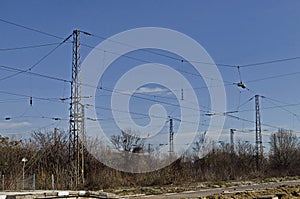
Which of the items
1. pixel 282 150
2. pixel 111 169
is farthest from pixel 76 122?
pixel 282 150

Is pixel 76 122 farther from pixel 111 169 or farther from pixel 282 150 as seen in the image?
pixel 282 150

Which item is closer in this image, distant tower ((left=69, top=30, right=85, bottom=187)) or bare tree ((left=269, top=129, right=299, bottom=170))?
distant tower ((left=69, top=30, right=85, bottom=187))

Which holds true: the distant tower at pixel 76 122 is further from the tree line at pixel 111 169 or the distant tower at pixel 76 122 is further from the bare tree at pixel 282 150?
the bare tree at pixel 282 150

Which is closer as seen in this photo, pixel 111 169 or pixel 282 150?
pixel 111 169

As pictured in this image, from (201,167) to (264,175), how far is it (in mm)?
9146

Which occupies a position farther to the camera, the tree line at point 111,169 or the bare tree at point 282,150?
the bare tree at point 282,150

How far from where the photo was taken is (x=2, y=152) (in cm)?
4884

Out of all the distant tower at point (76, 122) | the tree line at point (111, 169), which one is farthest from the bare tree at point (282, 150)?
the distant tower at point (76, 122)

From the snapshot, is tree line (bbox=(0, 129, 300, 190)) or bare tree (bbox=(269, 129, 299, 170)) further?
bare tree (bbox=(269, 129, 299, 170))

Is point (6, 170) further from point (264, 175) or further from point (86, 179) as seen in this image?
point (264, 175)

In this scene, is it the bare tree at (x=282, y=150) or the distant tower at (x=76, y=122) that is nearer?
the distant tower at (x=76, y=122)

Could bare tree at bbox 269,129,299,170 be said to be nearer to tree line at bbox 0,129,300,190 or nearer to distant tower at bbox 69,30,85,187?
tree line at bbox 0,129,300,190

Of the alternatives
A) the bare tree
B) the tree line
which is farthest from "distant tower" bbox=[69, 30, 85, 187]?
the bare tree

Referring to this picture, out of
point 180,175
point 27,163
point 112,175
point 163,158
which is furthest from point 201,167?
point 27,163
